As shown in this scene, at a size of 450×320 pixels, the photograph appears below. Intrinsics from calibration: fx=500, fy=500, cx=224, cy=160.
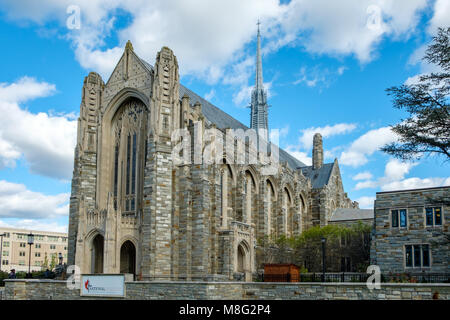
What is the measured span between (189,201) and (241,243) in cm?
713

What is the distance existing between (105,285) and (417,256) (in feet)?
64.8

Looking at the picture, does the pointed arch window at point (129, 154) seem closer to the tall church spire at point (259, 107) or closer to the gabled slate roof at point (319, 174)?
the gabled slate roof at point (319, 174)

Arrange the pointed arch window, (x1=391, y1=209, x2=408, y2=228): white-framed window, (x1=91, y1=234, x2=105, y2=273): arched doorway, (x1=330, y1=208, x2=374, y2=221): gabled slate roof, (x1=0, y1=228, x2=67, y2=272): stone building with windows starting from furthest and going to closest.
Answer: (x1=0, y1=228, x2=67, y2=272): stone building with windows
(x1=330, y1=208, x2=374, y2=221): gabled slate roof
the pointed arch window
(x1=91, y1=234, x2=105, y2=273): arched doorway
(x1=391, y1=209, x2=408, y2=228): white-framed window

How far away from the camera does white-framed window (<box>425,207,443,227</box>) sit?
3244 cm

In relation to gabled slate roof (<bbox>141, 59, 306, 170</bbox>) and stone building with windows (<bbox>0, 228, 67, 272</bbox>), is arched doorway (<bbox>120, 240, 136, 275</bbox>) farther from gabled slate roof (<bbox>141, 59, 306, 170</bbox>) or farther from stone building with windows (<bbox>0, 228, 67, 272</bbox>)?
stone building with windows (<bbox>0, 228, 67, 272</bbox>)

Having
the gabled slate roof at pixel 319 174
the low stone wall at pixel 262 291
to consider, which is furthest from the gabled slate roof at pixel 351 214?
the low stone wall at pixel 262 291

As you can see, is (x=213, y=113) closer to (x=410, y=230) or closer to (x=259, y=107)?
(x=410, y=230)

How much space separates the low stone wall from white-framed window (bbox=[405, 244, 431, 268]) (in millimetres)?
13284

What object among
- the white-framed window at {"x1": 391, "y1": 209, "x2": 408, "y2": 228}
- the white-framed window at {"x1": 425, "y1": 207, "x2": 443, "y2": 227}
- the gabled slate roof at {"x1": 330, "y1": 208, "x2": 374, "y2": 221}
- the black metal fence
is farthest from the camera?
the gabled slate roof at {"x1": 330, "y1": 208, "x2": 374, "y2": 221}

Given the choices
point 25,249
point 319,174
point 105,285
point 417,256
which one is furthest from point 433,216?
point 25,249

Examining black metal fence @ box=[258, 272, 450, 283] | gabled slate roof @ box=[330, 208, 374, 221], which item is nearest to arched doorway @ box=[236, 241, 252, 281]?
black metal fence @ box=[258, 272, 450, 283]

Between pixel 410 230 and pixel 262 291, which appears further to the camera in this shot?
pixel 410 230

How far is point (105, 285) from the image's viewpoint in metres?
26.9
